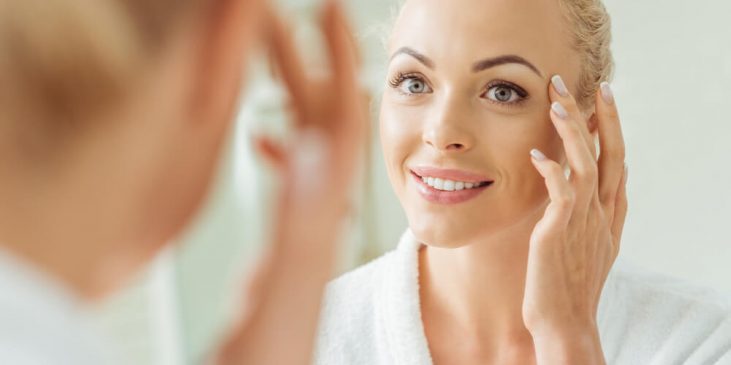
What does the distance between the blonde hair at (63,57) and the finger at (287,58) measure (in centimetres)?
6

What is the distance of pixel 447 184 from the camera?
113cm

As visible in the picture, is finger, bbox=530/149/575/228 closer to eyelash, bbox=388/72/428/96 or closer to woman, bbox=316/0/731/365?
woman, bbox=316/0/731/365

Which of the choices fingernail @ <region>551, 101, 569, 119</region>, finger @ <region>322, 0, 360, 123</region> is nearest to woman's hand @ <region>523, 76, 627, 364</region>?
fingernail @ <region>551, 101, 569, 119</region>

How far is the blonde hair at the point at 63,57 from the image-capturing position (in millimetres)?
287

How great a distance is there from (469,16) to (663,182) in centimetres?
76

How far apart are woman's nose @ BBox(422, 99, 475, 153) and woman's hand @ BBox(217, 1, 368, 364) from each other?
726 millimetres

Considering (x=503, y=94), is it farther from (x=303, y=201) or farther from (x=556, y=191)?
(x=303, y=201)

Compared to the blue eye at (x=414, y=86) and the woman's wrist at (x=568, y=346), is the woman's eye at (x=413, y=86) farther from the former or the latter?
the woman's wrist at (x=568, y=346)

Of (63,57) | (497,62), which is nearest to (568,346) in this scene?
(497,62)

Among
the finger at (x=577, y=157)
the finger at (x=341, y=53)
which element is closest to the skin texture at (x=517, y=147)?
the finger at (x=577, y=157)

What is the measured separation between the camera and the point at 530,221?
124 centimetres

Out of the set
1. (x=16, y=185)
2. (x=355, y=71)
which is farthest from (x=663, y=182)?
(x=16, y=185)

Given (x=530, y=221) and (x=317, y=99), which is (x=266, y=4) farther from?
(x=530, y=221)

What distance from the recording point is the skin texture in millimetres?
1111
